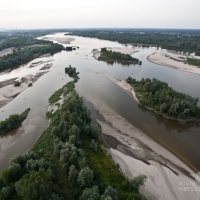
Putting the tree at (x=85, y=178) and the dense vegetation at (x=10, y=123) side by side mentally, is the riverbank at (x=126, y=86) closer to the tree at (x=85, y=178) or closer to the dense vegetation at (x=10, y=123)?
the dense vegetation at (x=10, y=123)

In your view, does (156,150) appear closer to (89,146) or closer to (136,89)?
(89,146)

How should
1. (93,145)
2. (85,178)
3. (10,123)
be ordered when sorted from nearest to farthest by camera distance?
(85,178)
(93,145)
(10,123)

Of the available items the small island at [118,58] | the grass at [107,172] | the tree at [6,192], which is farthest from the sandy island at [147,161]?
the small island at [118,58]

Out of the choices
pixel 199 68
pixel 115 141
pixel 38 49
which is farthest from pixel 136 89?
pixel 38 49

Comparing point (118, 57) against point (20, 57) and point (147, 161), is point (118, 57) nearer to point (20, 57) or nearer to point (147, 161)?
point (20, 57)

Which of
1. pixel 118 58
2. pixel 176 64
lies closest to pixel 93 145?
pixel 118 58
